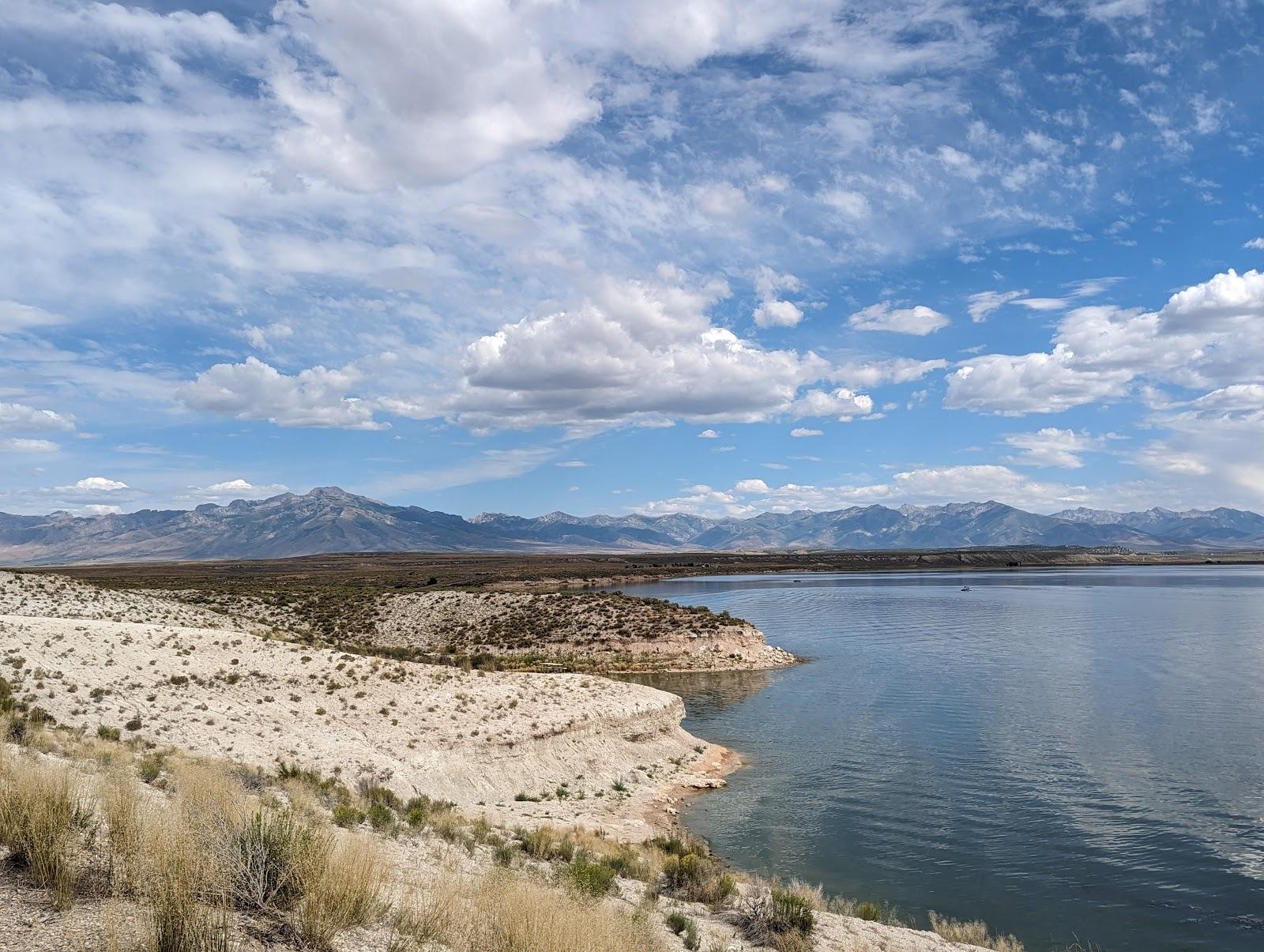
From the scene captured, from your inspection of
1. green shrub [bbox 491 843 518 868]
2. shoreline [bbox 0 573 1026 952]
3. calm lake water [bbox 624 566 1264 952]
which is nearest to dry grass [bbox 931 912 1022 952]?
calm lake water [bbox 624 566 1264 952]

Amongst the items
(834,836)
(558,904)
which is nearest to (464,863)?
(558,904)

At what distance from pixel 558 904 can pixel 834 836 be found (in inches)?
600

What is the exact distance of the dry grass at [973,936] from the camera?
14.9m

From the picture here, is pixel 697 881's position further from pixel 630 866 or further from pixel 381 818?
pixel 381 818

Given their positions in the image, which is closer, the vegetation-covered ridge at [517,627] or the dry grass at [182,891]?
the dry grass at [182,891]

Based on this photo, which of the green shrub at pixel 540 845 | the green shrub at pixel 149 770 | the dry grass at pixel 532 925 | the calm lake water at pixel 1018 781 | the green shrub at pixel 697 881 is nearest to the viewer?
the dry grass at pixel 532 925

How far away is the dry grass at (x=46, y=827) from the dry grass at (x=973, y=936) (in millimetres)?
14832

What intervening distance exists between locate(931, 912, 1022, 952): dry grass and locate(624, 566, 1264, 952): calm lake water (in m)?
1.45

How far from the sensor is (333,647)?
124ft

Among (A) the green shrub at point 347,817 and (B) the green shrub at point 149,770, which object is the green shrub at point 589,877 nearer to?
(A) the green shrub at point 347,817

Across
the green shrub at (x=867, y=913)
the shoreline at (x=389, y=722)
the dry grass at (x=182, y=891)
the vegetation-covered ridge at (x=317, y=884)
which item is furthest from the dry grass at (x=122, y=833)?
the green shrub at (x=867, y=913)

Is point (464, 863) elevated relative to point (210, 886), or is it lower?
lower

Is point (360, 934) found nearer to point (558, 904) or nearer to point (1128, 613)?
point (558, 904)

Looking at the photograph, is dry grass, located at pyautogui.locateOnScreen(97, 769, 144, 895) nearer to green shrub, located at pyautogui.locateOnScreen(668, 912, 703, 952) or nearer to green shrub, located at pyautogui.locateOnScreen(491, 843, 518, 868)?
green shrub, located at pyautogui.locateOnScreen(491, 843, 518, 868)
